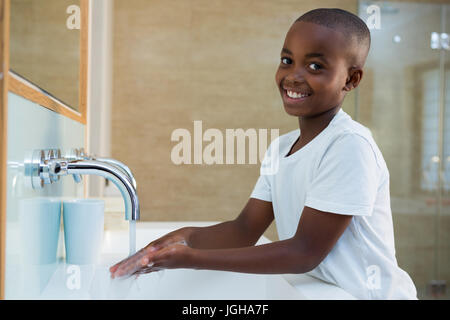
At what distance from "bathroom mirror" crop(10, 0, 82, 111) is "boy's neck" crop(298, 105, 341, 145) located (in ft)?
1.19

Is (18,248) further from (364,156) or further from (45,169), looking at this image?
(364,156)

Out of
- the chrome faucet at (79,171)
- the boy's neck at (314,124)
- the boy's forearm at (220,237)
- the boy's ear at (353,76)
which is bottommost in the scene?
the boy's forearm at (220,237)

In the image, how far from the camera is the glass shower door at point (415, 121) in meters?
1.97

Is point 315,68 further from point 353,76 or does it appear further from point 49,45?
point 49,45

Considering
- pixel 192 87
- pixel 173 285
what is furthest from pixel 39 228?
pixel 192 87

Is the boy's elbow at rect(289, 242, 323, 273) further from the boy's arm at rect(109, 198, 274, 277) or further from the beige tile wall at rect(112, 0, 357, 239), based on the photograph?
the beige tile wall at rect(112, 0, 357, 239)

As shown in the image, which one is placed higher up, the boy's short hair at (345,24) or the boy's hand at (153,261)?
the boy's short hair at (345,24)

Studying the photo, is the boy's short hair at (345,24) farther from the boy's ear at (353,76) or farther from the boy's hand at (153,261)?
the boy's hand at (153,261)

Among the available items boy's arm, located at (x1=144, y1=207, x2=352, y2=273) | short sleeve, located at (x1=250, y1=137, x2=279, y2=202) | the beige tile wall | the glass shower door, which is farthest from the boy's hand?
the glass shower door

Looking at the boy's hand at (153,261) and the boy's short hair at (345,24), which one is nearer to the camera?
the boy's hand at (153,261)

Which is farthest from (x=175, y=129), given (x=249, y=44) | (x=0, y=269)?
(x=0, y=269)

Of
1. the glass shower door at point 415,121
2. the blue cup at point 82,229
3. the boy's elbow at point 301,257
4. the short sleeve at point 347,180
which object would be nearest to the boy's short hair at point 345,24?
the short sleeve at point 347,180

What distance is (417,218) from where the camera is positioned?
1.99 m

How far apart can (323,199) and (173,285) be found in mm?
256
